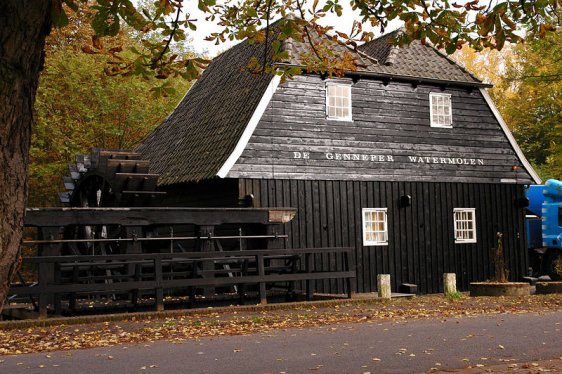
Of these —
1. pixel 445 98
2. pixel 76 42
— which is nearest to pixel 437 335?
pixel 445 98

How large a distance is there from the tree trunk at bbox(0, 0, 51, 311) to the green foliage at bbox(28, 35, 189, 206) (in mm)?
27224

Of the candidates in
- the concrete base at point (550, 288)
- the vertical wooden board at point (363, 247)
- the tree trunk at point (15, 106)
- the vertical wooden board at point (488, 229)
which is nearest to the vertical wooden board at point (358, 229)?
the vertical wooden board at point (363, 247)

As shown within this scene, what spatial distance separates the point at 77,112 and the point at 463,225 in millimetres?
16110

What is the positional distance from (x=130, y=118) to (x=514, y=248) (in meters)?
15.6

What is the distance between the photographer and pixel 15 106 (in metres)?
4.07

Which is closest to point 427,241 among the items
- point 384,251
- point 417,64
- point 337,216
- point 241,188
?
point 384,251

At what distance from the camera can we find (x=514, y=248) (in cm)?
2592

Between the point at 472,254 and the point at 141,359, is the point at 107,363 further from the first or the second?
the point at 472,254

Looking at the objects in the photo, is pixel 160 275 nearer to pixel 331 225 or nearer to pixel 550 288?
pixel 331 225

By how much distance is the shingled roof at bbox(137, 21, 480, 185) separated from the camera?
22125 millimetres

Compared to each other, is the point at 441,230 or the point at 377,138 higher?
the point at 377,138

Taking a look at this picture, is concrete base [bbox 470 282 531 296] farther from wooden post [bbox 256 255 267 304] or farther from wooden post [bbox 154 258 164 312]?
wooden post [bbox 154 258 164 312]

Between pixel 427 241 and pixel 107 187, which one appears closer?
pixel 107 187

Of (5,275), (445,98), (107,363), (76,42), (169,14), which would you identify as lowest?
(107,363)
